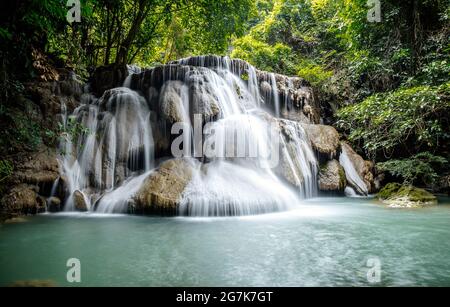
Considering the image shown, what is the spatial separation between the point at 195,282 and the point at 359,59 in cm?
955

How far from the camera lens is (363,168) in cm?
1107

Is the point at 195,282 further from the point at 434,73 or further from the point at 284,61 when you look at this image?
the point at 284,61

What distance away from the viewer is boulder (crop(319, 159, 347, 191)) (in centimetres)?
→ 975

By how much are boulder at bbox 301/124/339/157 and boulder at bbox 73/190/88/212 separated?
676 centimetres

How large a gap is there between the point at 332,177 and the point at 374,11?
201 inches

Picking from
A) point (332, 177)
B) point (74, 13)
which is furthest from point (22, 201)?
point (332, 177)

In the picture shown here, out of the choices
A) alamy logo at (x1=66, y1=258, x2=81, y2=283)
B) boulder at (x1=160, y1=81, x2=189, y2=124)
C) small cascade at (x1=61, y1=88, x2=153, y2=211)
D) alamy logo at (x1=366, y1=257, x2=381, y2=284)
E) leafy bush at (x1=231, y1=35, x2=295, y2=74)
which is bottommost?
alamy logo at (x1=366, y1=257, x2=381, y2=284)

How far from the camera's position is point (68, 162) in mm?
7641

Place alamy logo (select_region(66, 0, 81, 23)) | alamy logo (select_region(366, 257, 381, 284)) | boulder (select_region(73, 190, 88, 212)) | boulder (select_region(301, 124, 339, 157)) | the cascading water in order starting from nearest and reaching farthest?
alamy logo (select_region(366, 257, 381, 284))
alamy logo (select_region(66, 0, 81, 23))
the cascading water
boulder (select_region(73, 190, 88, 212))
boulder (select_region(301, 124, 339, 157))

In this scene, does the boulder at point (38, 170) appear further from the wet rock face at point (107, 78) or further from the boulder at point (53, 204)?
the wet rock face at point (107, 78)

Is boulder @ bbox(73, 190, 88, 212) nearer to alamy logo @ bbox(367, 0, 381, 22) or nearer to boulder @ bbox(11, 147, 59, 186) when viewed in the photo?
boulder @ bbox(11, 147, 59, 186)

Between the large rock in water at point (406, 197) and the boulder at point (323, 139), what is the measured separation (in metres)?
2.08

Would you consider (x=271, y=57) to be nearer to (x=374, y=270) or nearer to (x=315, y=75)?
(x=315, y=75)

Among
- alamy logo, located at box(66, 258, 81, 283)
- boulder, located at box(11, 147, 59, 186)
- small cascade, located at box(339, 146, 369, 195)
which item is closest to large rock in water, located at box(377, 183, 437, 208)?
small cascade, located at box(339, 146, 369, 195)
